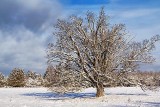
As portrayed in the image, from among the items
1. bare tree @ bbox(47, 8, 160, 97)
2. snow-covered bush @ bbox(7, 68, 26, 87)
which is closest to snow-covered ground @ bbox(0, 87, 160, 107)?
bare tree @ bbox(47, 8, 160, 97)

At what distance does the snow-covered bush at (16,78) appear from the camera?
8945 cm

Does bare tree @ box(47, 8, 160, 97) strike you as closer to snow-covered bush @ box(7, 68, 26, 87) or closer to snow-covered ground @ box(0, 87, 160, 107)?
snow-covered ground @ box(0, 87, 160, 107)

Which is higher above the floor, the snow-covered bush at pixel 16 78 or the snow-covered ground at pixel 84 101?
the snow-covered bush at pixel 16 78

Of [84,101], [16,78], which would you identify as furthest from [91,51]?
[16,78]

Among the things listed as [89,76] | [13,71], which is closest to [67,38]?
[89,76]

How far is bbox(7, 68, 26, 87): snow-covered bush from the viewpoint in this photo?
89.4 metres

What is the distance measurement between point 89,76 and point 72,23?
18.3 ft

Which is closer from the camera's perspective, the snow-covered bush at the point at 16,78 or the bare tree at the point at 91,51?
the bare tree at the point at 91,51

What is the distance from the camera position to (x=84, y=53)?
40062mm

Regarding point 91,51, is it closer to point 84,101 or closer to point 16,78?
point 84,101

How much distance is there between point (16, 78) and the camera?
9181 cm

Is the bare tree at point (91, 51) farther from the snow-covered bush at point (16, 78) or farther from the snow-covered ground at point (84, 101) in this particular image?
the snow-covered bush at point (16, 78)

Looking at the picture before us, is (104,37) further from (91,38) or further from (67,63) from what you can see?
(67,63)

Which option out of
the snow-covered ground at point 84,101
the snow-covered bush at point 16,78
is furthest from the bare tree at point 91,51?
the snow-covered bush at point 16,78
